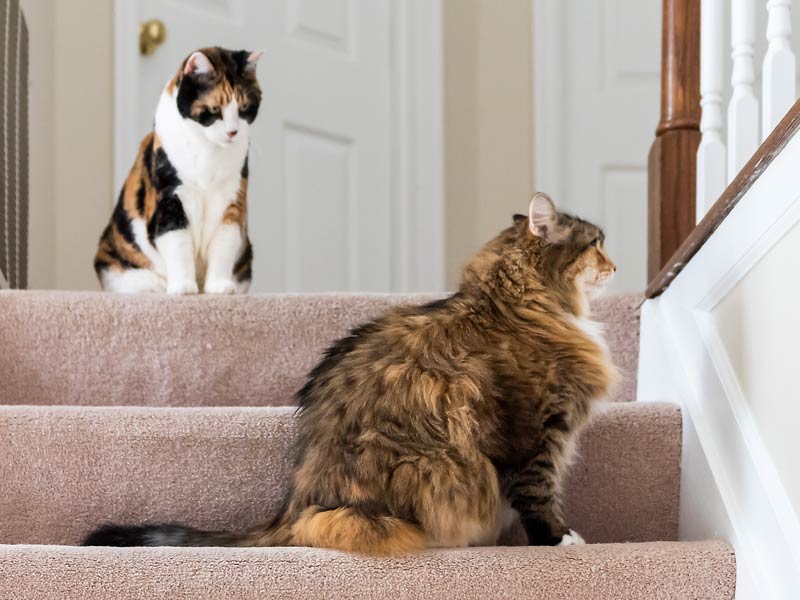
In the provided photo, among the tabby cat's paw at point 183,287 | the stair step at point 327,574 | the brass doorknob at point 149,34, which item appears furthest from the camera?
the brass doorknob at point 149,34

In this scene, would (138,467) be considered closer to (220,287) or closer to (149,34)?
(220,287)

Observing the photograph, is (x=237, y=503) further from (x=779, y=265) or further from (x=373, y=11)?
(x=373, y=11)

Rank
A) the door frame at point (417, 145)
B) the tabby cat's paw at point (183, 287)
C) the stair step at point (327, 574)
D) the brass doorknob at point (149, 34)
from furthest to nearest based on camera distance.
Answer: the door frame at point (417, 145)
the brass doorknob at point (149, 34)
the tabby cat's paw at point (183, 287)
the stair step at point (327, 574)

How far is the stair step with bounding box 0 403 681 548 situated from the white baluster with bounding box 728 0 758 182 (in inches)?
18.9

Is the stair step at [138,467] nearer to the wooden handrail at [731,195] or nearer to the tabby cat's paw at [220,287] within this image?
the wooden handrail at [731,195]

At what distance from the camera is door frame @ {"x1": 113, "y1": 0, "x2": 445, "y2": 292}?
135 inches

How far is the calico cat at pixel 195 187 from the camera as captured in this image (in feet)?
6.75

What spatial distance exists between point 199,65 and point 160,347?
58cm

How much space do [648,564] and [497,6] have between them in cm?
258

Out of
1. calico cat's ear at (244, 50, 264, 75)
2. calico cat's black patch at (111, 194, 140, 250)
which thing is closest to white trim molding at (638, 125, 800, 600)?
calico cat's ear at (244, 50, 264, 75)

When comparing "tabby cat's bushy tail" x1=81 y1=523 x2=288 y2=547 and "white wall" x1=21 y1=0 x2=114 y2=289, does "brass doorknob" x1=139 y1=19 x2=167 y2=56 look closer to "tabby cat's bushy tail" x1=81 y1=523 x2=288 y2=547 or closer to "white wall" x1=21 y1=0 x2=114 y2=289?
"white wall" x1=21 y1=0 x2=114 y2=289

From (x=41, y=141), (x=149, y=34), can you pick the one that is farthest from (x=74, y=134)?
(x=149, y=34)

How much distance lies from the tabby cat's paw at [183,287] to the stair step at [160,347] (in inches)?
6.0

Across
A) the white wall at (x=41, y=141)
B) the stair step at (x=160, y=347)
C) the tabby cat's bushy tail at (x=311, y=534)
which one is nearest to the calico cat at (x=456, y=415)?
the tabby cat's bushy tail at (x=311, y=534)
